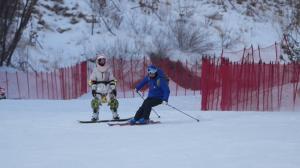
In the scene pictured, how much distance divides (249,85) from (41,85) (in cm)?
974

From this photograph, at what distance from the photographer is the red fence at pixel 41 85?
2194 centimetres

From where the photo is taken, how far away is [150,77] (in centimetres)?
1236

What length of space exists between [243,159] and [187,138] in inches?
86.0

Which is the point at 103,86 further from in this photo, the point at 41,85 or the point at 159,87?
the point at 41,85

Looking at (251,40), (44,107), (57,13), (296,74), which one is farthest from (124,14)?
(296,74)

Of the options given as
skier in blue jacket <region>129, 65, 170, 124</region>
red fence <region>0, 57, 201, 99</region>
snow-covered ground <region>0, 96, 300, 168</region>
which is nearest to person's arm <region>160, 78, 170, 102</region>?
skier in blue jacket <region>129, 65, 170, 124</region>

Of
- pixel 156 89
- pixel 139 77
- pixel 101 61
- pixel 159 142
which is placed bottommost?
pixel 159 142

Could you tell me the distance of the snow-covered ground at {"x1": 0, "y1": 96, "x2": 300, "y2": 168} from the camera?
287 inches

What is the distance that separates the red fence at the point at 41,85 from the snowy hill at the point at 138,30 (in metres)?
4.41

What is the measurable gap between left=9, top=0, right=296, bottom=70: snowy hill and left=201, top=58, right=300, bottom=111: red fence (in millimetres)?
12111

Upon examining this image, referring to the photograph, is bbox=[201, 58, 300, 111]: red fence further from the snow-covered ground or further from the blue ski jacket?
the blue ski jacket

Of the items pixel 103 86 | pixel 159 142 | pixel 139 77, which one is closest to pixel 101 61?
pixel 103 86

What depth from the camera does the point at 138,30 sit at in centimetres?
3111

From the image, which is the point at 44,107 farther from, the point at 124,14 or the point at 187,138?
the point at 124,14
